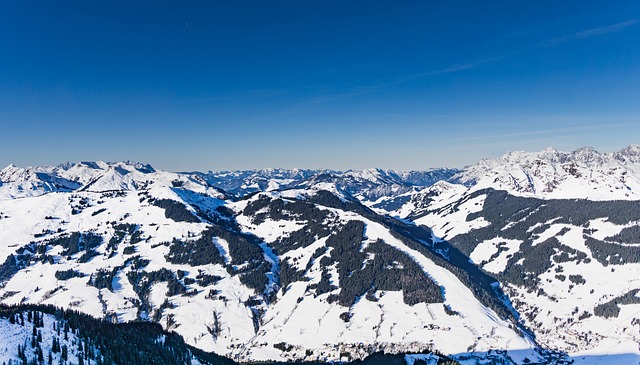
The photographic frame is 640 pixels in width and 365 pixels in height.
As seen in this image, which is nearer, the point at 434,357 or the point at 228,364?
the point at 434,357

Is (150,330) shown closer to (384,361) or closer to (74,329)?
(74,329)

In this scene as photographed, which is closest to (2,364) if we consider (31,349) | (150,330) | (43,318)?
(31,349)

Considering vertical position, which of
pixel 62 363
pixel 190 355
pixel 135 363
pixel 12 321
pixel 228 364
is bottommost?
pixel 228 364

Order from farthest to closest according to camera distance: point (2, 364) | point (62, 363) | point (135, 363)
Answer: point (135, 363) < point (62, 363) < point (2, 364)

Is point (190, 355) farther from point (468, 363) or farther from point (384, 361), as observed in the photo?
point (468, 363)

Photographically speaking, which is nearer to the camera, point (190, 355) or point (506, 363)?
point (190, 355)

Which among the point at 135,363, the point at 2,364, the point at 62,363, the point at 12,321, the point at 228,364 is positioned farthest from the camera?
the point at 228,364

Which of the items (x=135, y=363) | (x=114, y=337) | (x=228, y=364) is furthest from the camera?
(x=228, y=364)

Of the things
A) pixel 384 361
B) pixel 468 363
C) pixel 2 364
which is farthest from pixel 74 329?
pixel 468 363

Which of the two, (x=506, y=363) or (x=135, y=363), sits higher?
(x=135, y=363)
